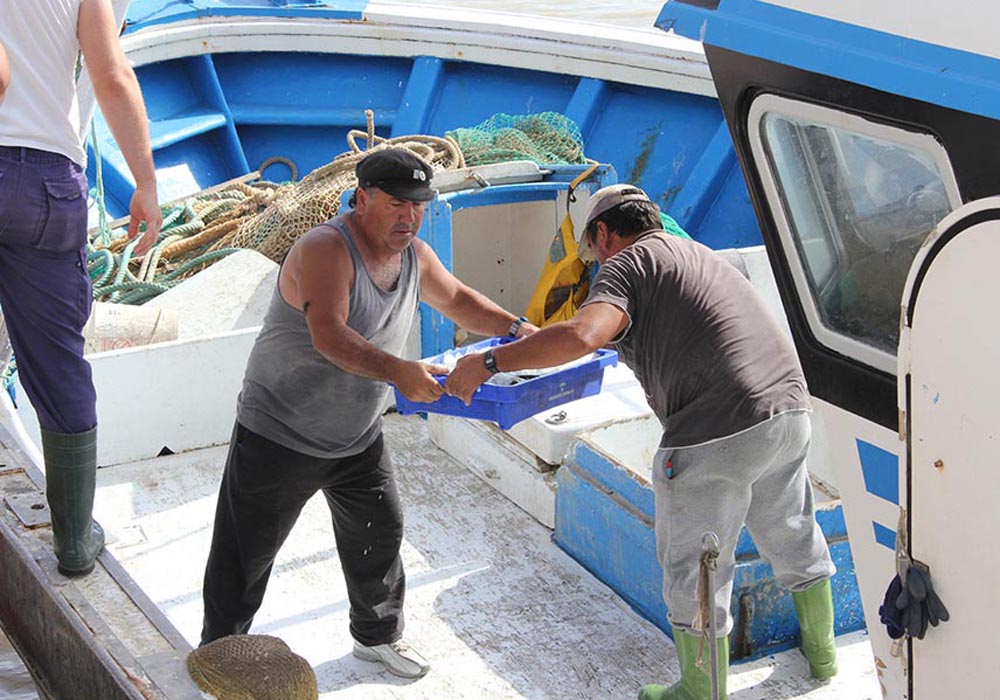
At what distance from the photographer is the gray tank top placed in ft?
11.4

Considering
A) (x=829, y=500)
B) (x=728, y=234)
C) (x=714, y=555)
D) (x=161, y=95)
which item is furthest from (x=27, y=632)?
(x=161, y=95)

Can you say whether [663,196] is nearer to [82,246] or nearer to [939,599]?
[82,246]

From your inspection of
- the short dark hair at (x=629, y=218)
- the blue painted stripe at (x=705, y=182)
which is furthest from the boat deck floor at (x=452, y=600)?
the blue painted stripe at (x=705, y=182)

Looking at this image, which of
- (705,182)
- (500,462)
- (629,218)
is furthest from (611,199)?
(705,182)

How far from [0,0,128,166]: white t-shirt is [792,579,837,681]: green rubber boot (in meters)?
2.43

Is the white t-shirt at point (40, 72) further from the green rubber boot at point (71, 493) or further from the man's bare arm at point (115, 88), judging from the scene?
the green rubber boot at point (71, 493)

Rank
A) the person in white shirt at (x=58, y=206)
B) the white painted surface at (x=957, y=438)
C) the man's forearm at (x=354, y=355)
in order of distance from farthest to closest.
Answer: the man's forearm at (x=354, y=355) < the person in white shirt at (x=58, y=206) < the white painted surface at (x=957, y=438)

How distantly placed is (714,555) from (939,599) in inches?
27.7

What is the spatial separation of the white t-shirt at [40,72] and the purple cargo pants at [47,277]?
0.14 ft

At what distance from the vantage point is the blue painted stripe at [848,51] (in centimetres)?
199

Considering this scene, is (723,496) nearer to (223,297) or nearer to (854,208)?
(854,208)

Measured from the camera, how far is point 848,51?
217cm

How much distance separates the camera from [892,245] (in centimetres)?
226

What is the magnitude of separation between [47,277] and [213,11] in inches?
242
